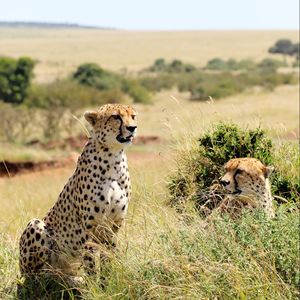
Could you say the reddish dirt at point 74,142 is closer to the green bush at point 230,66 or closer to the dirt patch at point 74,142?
the dirt patch at point 74,142

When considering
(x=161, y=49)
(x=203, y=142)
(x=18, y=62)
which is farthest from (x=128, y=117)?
(x=161, y=49)

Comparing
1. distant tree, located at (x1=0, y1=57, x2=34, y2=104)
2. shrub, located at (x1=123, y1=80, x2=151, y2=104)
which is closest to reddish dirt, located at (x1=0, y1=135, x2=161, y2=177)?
distant tree, located at (x1=0, y1=57, x2=34, y2=104)

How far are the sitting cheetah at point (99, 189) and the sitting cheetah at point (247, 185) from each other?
0.69m

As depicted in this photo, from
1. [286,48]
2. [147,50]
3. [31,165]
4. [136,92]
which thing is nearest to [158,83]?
[136,92]

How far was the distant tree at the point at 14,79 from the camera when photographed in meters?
35.3

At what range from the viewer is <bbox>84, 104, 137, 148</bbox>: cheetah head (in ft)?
17.2

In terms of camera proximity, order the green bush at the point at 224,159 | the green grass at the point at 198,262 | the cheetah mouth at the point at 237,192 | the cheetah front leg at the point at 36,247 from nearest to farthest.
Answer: the green grass at the point at 198,262, the cheetah mouth at the point at 237,192, the cheetah front leg at the point at 36,247, the green bush at the point at 224,159

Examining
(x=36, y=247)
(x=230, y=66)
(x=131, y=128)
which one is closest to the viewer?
(x=131, y=128)

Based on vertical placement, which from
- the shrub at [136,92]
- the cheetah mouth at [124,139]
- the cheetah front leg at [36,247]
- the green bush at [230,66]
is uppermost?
Result: the cheetah mouth at [124,139]

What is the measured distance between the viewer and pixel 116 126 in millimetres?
5281

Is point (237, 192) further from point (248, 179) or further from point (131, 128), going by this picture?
point (131, 128)

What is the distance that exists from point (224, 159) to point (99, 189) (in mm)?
1852

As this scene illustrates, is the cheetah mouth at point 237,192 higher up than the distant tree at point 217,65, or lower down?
higher up

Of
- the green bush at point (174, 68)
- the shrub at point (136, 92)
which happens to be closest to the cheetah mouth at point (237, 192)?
the shrub at point (136, 92)
